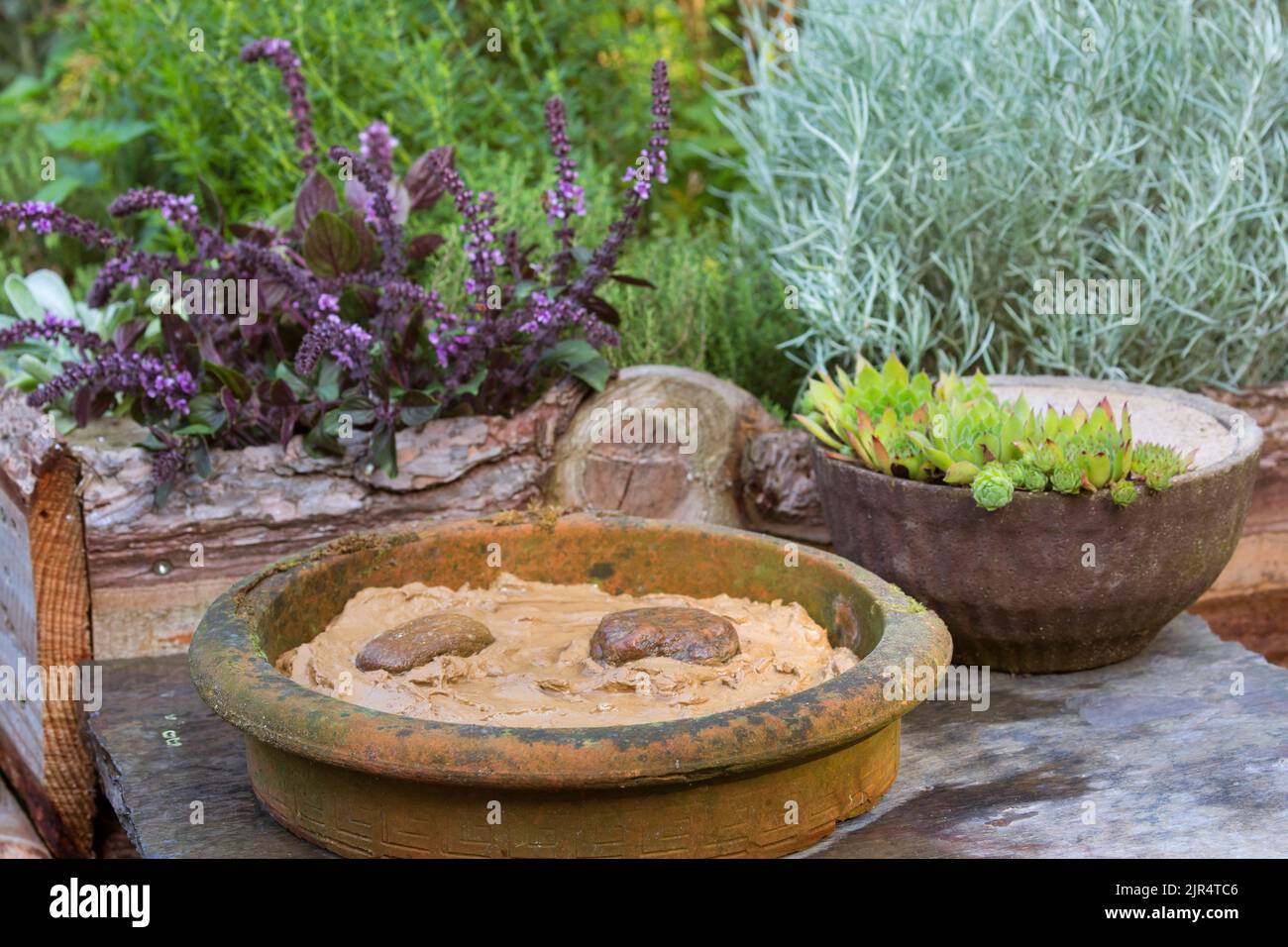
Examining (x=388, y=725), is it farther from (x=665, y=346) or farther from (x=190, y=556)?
(x=665, y=346)

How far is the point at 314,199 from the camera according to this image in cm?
346

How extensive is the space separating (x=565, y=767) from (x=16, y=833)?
173 centimetres

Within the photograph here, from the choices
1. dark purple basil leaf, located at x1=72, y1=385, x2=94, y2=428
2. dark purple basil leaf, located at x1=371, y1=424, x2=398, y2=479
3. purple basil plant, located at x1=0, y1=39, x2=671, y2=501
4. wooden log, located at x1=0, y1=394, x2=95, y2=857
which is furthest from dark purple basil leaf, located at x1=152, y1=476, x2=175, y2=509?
dark purple basil leaf, located at x1=371, y1=424, x2=398, y2=479

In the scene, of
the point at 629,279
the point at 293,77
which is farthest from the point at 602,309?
the point at 293,77

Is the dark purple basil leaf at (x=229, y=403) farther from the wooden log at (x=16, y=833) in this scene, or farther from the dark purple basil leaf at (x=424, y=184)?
the wooden log at (x=16, y=833)

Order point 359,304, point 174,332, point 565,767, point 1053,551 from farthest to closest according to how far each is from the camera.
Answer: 1. point 359,304
2. point 174,332
3. point 1053,551
4. point 565,767

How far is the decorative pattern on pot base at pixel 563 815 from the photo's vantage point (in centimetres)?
198

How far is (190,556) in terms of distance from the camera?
3.11 m

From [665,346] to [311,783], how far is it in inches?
79.1

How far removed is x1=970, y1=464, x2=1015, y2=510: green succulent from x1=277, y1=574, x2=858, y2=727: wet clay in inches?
15.9

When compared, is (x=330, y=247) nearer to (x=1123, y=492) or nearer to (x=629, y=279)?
(x=629, y=279)

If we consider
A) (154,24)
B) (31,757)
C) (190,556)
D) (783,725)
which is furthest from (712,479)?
(154,24)

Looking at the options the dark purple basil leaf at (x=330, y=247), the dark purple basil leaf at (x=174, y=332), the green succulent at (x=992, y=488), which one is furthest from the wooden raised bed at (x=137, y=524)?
the green succulent at (x=992, y=488)

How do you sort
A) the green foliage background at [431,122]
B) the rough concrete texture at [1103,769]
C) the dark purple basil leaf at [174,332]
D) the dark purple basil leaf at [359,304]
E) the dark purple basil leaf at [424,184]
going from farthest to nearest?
the green foliage background at [431,122], the dark purple basil leaf at [424,184], the dark purple basil leaf at [359,304], the dark purple basil leaf at [174,332], the rough concrete texture at [1103,769]
